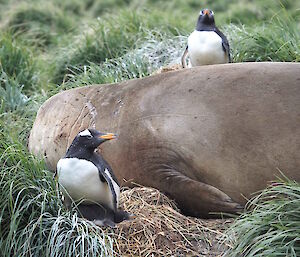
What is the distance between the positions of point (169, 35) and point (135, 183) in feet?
11.2

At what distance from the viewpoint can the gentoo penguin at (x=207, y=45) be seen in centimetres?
514

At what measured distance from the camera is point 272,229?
11.3 feet

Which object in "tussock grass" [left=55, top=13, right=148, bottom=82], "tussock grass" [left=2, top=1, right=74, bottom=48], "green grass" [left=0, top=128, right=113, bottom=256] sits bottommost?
"tussock grass" [left=2, top=1, right=74, bottom=48]

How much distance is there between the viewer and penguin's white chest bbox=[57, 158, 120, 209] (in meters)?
3.83

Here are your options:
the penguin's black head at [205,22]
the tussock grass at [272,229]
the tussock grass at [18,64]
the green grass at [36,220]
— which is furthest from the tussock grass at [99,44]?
the tussock grass at [272,229]

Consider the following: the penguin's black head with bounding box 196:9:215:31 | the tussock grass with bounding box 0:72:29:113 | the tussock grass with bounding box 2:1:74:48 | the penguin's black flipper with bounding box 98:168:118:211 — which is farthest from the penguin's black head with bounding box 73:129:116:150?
the tussock grass with bounding box 2:1:74:48

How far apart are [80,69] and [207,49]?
7.86 ft

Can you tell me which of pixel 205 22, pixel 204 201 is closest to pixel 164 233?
pixel 204 201

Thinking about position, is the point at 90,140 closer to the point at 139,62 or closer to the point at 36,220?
the point at 36,220

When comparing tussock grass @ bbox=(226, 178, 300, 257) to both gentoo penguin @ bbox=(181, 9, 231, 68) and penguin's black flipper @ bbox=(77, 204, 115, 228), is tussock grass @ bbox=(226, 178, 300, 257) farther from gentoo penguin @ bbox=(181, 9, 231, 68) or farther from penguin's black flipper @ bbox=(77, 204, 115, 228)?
gentoo penguin @ bbox=(181, 9, 231, 68)

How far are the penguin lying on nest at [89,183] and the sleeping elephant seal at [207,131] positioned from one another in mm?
428

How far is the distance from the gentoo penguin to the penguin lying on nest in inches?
57.5

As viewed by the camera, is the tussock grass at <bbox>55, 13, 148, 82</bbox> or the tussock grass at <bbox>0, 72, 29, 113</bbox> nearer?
the tussock grass at <bbox>0, 72, 29, 113</bbox>

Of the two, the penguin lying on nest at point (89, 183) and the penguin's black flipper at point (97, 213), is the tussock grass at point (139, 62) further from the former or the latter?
the penguin's black flipper at point (97, 213)
